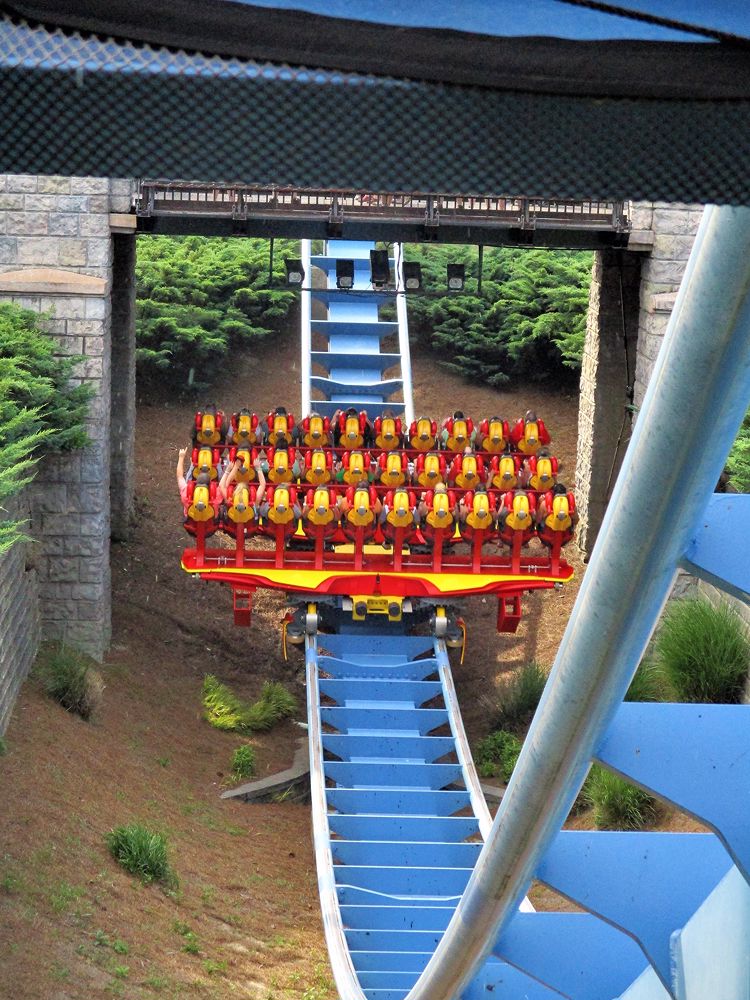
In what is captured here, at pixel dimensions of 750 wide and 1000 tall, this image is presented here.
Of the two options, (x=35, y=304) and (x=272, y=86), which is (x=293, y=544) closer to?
(x=35, y=304)

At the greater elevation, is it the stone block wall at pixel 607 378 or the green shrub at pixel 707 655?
the stone block wall at pixel 607 378

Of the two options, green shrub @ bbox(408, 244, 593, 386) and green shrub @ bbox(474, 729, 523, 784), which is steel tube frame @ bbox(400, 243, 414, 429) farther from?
green shrub @ bbox(408, 244, 593, 386)

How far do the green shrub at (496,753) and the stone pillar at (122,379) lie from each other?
194 inches

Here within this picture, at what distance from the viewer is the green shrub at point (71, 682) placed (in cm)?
1171

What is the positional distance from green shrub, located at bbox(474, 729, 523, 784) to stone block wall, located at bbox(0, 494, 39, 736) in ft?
12.4

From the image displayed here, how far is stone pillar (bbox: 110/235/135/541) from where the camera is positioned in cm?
1506

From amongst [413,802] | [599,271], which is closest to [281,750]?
[413,802]

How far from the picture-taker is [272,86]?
1.34 metres

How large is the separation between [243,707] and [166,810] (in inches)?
98.9

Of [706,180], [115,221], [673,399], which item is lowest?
[673,399]

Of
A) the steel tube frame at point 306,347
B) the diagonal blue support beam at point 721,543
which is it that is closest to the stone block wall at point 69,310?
the steel tube frame at point 306,347

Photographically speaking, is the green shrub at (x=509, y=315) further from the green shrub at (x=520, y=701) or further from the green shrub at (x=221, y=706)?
the green shrub at (x=221, y=706)

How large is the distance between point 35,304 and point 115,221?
953mm

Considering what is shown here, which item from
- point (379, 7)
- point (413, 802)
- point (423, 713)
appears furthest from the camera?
point (423, 713)
